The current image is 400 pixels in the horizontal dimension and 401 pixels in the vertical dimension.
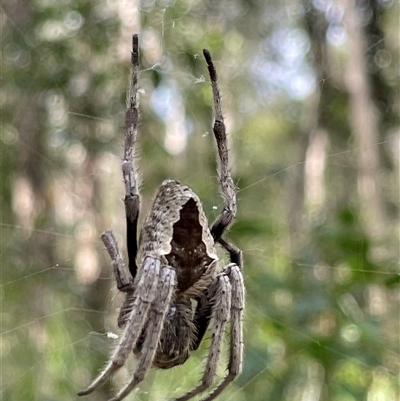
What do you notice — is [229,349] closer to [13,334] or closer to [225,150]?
[225,150]

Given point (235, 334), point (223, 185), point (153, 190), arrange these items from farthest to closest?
point (153, 190) → point (223, 185) → point (235, 334)

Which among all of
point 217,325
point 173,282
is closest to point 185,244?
point 173,282

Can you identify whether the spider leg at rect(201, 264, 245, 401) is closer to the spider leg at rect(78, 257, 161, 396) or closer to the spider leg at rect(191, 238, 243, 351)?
the spider leg at rect(191, 238, 243, 351)

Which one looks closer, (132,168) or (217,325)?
(217,325)

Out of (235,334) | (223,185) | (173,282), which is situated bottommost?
(235,334)

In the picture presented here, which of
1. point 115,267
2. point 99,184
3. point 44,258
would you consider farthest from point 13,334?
point 115,267

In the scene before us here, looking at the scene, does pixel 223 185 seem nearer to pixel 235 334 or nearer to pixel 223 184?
pixel 223 184

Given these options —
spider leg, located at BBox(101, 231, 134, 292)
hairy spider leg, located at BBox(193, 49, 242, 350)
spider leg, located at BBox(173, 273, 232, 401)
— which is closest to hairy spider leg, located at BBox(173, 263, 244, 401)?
spider leg, located at BBox(173, 273, 232, 401)
